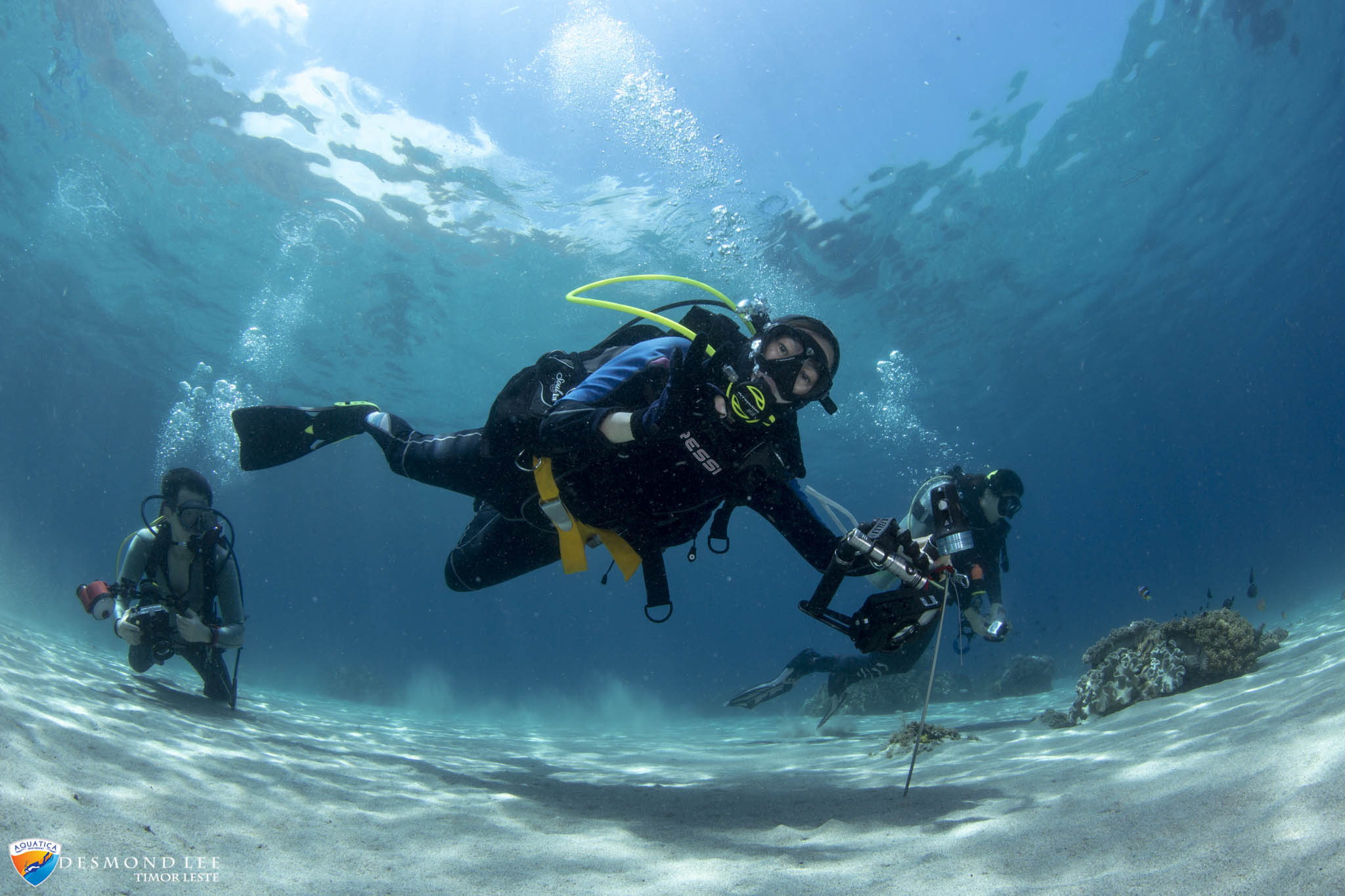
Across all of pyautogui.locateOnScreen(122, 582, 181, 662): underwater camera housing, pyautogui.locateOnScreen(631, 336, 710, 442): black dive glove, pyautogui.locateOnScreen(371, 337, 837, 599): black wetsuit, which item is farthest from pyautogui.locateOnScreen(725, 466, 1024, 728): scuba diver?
pyautogui.locateOnScreen(122, 582, 181, 662): underwater camera housing

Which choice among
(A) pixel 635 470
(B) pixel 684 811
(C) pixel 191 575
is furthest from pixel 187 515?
(B) pixel 684 811

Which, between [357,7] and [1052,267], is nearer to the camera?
[357,7]

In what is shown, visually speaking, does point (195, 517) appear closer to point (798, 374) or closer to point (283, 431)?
point (283, 431)

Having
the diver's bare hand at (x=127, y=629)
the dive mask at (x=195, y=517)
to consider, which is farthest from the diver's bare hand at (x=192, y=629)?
the dive mask at (x=195, y=517)

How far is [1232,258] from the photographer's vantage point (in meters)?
23.6

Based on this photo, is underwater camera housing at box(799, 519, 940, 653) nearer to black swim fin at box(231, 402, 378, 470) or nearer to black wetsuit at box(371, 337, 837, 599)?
black wetsuit at box(371, 337, 837, 599)

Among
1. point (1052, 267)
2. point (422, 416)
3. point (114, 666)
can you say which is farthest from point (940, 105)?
point (422, 416)

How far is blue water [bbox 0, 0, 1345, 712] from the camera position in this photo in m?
13.2

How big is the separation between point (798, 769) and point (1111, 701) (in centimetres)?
348

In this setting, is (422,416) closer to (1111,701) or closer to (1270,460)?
(1111,701)

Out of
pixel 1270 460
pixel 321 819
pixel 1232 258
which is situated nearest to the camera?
pixel 321 819

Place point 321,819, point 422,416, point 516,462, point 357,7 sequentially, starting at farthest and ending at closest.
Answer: point 422,416, point 357,7, point 516,462, point 321,819

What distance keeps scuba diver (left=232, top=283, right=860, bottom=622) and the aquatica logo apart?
228 cm

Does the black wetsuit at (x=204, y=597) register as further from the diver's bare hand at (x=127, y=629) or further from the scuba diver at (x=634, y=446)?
the scuba diver at (x=634, y=446)
